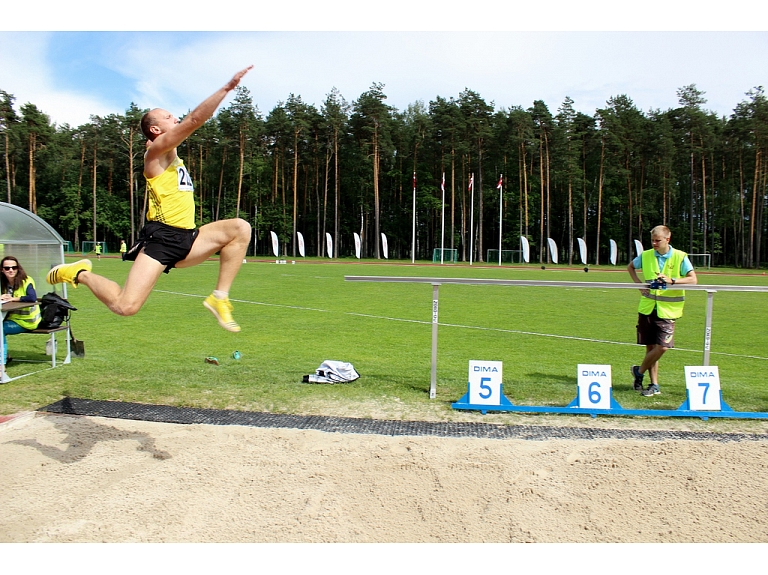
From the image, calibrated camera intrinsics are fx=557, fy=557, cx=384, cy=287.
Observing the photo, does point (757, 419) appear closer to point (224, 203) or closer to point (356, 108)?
point (356, 108)

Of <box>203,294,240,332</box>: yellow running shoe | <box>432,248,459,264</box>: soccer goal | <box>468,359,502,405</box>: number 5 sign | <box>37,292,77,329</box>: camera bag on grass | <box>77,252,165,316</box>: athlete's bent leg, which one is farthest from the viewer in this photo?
<box>432,248,459,264</box>: soccer goal

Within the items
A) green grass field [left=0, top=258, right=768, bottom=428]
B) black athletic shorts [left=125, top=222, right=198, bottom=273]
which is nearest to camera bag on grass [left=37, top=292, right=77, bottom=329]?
green grass field [left=0, top=258, right=768, bottom=428]

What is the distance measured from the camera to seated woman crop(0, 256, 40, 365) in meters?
7.86

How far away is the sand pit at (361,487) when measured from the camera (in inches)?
144

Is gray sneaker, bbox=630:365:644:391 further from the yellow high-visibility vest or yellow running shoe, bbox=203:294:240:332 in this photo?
yellow running shoe, bbox=203:294:240:332

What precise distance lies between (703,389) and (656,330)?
36.6 inches

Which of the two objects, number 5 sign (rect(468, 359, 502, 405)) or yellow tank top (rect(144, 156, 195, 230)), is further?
number 5 sign (rect(468, 359, 502, 405))

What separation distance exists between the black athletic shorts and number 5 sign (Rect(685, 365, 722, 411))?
224 inches

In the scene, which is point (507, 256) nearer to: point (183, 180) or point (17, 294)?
point (17, 294)

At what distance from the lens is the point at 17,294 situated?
8.04 metres

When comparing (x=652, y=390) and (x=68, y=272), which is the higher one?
(x=68, y=272)

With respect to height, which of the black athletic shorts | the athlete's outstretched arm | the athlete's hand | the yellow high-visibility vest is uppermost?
the athlete's hand

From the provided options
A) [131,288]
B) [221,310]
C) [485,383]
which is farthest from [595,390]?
[131,288]

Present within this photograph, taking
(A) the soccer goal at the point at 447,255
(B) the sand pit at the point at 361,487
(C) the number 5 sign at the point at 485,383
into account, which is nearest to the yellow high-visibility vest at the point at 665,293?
(B) the sand pit at the point at 361,487
